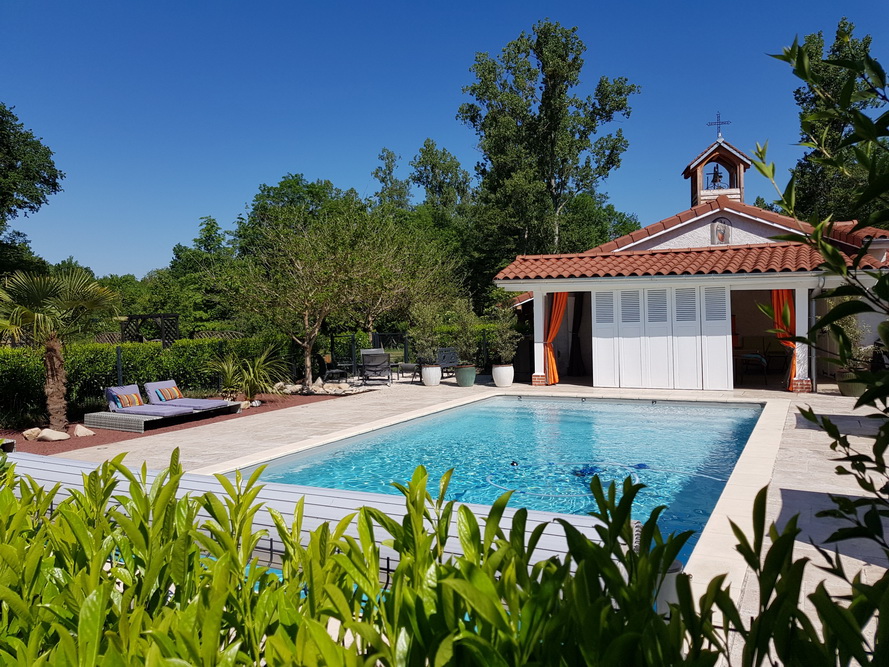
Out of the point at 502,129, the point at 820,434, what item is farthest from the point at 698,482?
the point at 502,129

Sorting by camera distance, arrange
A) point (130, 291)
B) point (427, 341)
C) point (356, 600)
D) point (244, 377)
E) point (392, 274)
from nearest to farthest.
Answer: point (356, 600) < point (244, 377) < point (392, 274) < point (427, 341) < point (130, 291)

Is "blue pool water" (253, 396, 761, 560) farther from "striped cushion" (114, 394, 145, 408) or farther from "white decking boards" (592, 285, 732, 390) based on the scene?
"striped cushion" (114, 394, 145, 408)

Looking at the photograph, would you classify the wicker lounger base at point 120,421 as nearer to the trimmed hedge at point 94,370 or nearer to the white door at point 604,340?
the trimmed hedge at point 94,370

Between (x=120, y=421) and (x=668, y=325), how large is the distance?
12891 mm

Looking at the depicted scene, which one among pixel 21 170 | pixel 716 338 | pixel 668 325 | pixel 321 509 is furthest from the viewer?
pixel 21 170

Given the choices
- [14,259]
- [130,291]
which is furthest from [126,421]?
[130,291]

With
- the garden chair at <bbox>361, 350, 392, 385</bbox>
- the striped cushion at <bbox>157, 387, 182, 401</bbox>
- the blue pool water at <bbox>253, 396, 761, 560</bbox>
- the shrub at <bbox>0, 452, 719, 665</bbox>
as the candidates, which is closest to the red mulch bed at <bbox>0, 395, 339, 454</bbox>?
the striped cushion at <bbox>157, 387, 182, 401</bbox>

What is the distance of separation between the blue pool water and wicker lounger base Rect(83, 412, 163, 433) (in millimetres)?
3904

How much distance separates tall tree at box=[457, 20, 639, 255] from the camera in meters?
35.5

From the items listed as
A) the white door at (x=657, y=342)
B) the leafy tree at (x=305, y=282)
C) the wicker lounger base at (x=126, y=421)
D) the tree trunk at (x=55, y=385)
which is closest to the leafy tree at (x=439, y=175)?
the leafy tree at (x=305, y=282)

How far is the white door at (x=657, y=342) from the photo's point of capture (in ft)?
52.7

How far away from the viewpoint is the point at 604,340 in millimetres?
16734

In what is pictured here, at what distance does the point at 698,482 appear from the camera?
8.35 meters

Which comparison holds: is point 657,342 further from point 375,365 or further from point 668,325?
point 375,365
